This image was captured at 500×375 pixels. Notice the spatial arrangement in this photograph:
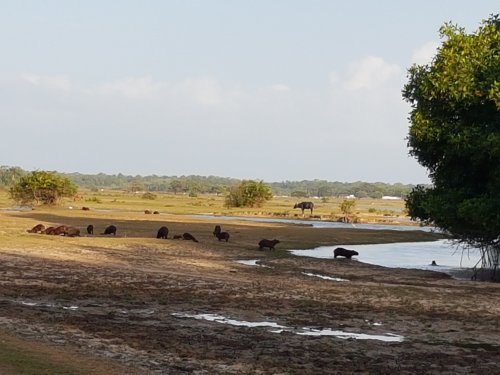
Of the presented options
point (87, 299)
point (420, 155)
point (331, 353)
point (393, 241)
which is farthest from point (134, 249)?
point (393, 241)

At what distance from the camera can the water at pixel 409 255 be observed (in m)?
36.8

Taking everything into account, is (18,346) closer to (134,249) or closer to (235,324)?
(235,324)

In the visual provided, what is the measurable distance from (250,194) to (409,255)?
67.2 metres

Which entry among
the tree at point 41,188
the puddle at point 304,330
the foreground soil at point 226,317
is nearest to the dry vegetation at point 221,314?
the foreground soil at point 226,317

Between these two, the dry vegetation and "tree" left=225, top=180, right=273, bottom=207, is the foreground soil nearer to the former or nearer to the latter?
the dry vegetation

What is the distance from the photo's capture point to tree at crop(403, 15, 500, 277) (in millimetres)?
26219

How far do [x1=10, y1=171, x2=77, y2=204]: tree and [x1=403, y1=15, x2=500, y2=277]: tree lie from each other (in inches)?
2434

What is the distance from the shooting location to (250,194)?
109875 millimetres

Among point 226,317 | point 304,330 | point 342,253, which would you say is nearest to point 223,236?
point 342,253

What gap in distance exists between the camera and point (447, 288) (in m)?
23.6

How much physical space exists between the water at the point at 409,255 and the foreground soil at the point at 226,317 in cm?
659

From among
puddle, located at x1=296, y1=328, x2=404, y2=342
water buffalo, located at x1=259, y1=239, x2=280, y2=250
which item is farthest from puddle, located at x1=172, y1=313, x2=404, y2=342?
water buffalo, located at x1=259, y1=239, x2=280, y2=250

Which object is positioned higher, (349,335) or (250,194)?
(250,194)

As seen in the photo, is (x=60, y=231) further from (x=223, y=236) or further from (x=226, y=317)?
(x=226, y=317)
